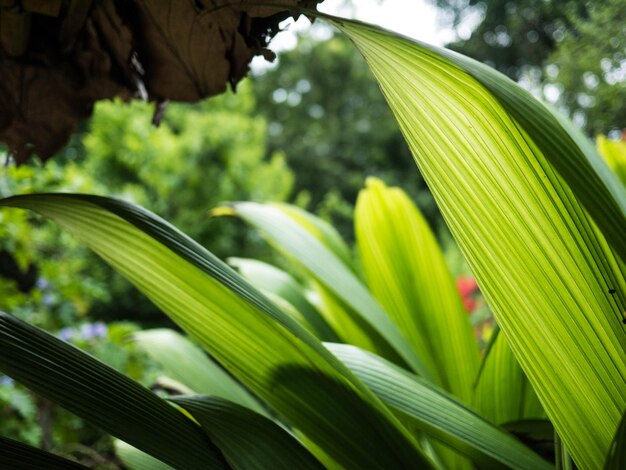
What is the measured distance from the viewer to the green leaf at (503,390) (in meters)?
0.70

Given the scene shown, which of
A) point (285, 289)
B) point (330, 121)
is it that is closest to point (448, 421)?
point (285, 289)

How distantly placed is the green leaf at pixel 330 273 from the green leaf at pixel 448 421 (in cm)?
28

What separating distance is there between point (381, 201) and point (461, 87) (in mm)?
702

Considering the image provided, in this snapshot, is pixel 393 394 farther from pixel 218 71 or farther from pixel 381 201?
pixel 381 201

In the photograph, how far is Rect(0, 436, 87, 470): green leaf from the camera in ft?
1.38

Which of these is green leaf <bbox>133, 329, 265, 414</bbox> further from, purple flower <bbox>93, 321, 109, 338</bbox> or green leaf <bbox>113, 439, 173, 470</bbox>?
purple flower <bbox>93, 321, 109, 338</bbox>

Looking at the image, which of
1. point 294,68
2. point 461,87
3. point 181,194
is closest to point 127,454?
point 461,87

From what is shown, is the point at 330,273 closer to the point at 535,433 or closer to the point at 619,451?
the point at 535,433

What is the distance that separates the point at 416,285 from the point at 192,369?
40 centimetres

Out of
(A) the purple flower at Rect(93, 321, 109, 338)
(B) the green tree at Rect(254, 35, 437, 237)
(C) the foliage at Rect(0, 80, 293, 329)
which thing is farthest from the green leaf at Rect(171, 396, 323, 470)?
(B) the green tree at Rect(254, 35, 437, 237)

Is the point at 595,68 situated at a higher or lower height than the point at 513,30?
lower

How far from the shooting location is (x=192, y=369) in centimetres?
90

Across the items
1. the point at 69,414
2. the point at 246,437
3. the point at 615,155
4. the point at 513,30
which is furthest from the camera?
the point at 69,414

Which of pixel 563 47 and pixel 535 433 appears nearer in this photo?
pixel 535 433
